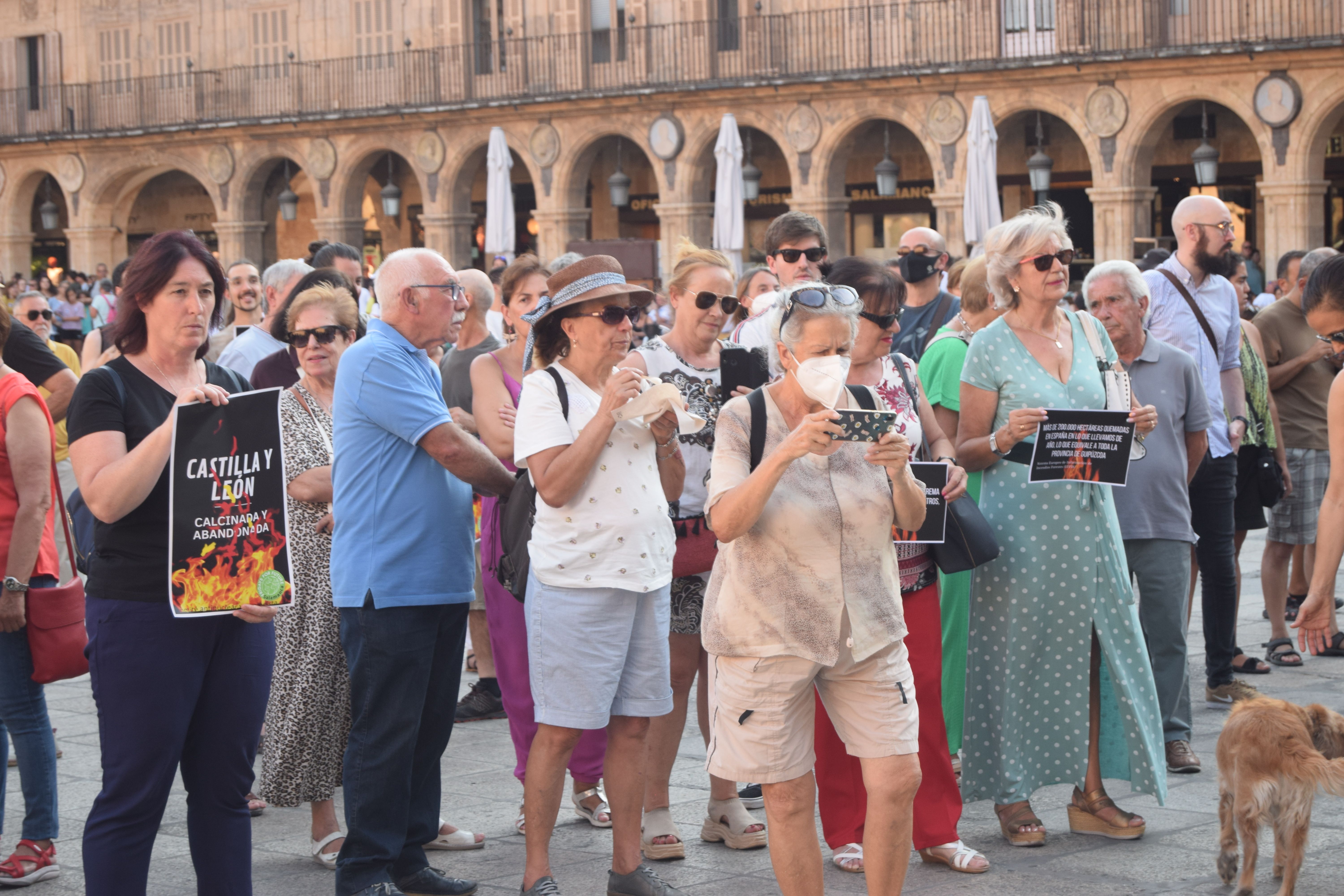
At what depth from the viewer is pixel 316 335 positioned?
5.19m

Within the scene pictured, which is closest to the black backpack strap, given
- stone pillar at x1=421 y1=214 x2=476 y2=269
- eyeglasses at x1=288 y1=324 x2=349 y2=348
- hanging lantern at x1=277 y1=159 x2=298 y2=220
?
eyeglasses at x1=288 y1=324 x2=349 y2=348

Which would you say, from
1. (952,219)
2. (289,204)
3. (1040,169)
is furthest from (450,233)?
(1040,169)

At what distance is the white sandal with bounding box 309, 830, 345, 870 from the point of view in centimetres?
496

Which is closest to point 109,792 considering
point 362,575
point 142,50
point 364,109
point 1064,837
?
point 362,575

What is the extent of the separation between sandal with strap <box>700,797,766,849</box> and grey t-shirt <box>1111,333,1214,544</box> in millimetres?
1714

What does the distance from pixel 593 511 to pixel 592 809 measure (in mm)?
1409

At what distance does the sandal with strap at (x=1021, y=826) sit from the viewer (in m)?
4.98

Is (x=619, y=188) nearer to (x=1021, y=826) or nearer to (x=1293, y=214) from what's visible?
(x=1293, y=214)

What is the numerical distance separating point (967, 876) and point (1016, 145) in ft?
76.0

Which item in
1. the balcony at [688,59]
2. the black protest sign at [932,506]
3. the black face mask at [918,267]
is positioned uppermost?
the balcony at [688,59]

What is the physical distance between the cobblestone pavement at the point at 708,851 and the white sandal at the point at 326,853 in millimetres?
23

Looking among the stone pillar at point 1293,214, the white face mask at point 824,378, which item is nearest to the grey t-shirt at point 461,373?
the white face mask at point 824,378

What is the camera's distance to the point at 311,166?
102 ft

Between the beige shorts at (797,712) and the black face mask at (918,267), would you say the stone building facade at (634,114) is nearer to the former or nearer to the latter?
the black face mask at (918,267)
